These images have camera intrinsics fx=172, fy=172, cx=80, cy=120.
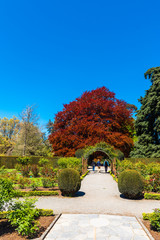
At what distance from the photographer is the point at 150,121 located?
26.1 m

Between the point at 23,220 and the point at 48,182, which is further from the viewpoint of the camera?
the point at 48,182

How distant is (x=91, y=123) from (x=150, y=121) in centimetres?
900

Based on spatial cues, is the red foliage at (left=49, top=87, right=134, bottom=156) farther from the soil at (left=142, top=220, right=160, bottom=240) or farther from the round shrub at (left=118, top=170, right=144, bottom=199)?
the soil at (left=142, top=220, right=160, bottom=240)

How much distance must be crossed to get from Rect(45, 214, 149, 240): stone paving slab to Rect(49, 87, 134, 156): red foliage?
18790 mm

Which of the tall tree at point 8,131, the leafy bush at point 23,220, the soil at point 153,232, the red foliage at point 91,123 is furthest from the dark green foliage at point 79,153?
the tall tree at point 8,131

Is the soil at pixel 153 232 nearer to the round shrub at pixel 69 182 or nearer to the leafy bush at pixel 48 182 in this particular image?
the round shrub at pixel 69 182

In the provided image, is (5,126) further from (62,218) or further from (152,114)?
(62,218)

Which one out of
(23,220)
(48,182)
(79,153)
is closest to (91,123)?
(79,153)

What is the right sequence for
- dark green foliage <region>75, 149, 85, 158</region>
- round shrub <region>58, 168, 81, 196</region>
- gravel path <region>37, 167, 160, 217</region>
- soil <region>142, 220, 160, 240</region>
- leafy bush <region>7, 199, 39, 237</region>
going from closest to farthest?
1. leafy bush <region>7, 199, 39, 237</region>
2. soil <region>142, 220, 160, 240</region>
3. gravel path <region>37, 167, 160, 217</region>
4. round shrub <region>58, 168, 81, 196</region>
5. dark green foliage <region>75, 149, 85, 158</region>

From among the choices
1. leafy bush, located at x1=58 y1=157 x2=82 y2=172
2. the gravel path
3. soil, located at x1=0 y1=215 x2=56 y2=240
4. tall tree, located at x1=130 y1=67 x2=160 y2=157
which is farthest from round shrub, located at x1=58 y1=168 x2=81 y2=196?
tall tree, located at x1=130 y1=67 x2=160 y2=157

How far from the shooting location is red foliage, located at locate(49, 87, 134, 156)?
83.0 feet

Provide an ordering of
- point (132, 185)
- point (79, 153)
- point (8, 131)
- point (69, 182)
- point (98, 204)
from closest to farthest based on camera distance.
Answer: point (98, 204) → point (132, 185) → point (69, 182) → point (79, 153) → point (8, 131)

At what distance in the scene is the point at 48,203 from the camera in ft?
25.8

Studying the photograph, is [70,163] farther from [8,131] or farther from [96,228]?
[8,131]
